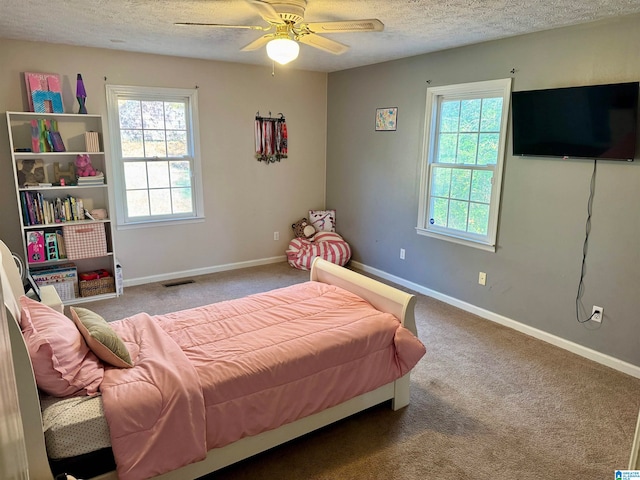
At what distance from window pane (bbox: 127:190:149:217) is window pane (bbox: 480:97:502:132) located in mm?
3537

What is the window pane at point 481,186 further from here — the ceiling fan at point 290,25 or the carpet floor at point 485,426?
the ceiling fan at point 290,25

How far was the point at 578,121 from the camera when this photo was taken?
3121mm

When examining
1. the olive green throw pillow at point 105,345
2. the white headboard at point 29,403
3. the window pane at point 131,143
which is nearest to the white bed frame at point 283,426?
the white headboard at point 29,403

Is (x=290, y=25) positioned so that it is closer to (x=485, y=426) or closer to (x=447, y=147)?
(x=447, y=147)

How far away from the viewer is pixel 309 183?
586 cm

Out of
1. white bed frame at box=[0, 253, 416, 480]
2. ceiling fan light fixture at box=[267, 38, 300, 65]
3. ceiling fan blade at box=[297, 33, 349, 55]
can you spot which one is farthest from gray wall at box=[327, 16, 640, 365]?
ceiling fan light fixture at box=[267, 38, 300, 65]

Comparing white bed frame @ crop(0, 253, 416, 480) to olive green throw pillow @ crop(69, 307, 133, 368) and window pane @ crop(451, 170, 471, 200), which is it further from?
window pane @ crop(451, 170, 471, 200)

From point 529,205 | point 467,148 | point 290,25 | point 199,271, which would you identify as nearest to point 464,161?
point 467,148

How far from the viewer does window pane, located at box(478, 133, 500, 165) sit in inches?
151

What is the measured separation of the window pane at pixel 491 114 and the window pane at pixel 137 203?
3537 millimetres

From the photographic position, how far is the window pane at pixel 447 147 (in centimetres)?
424

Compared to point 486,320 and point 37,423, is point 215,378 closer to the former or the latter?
point 37,423

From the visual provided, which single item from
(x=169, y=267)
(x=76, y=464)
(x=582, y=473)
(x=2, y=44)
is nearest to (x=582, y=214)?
(x=582, y=473)

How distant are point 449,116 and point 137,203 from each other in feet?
11.1
